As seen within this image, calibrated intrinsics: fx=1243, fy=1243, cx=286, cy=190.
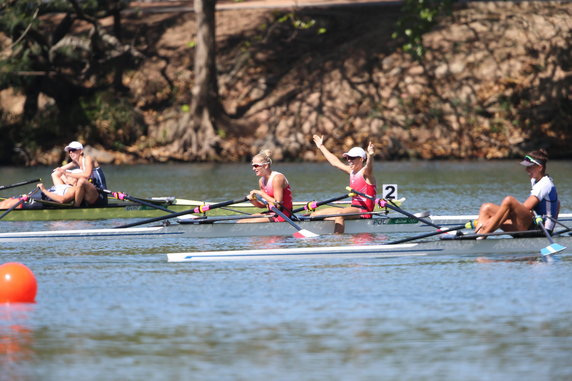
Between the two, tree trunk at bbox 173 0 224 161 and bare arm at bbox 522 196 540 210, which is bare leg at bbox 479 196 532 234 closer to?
bare arm at bbox 522 196 540 210

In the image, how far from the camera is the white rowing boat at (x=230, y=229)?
62.7ft

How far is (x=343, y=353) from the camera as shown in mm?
10727

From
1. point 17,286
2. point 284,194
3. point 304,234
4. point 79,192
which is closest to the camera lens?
point 17,286

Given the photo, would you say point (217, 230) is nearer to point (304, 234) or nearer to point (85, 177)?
point (304, 234)

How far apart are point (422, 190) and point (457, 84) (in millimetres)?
14763

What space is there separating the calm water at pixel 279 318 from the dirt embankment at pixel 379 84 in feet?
77.3

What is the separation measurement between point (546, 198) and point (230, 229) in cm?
549

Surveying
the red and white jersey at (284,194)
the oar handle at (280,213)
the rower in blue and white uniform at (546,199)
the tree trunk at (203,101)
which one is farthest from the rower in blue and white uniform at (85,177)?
the tree trunk at (203,101)

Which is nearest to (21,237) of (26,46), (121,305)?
(121,305)

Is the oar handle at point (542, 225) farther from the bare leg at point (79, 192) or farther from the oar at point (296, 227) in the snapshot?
the bare leg at point (79, 192)

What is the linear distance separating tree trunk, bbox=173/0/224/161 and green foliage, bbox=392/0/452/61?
6.28 meters

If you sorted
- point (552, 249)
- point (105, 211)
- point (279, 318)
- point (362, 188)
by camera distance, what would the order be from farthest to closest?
point (105, 211) → point (362, 188) → point (552, 249) → point (279, 318)

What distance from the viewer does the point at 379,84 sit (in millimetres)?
43312

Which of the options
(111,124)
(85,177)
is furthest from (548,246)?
(111,124)
